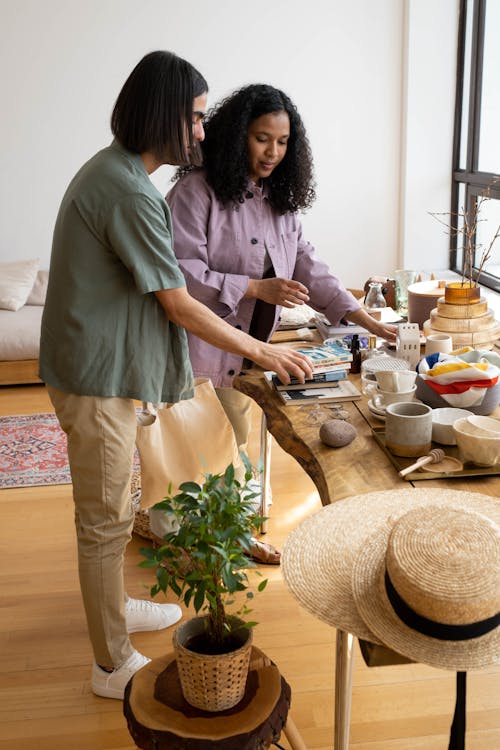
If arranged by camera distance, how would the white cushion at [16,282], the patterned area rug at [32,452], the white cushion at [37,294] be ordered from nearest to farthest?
the patterned area rug at [32,452]
the white cushion at [16,282]
the white cushion at [37,294]

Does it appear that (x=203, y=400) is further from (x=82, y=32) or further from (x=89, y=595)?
(x=82, y=32)

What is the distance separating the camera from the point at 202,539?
4.81 ft

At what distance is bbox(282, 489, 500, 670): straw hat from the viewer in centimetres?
101

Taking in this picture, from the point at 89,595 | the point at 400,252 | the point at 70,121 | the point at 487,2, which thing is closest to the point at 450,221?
the point at 400,252

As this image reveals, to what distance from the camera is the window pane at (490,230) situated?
15.3 ft

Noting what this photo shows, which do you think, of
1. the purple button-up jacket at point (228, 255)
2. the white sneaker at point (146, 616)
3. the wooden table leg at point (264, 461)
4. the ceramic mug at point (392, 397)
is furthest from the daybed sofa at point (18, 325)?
the ceramic mug at point (392, 397)

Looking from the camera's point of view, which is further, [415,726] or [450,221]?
[450,221]

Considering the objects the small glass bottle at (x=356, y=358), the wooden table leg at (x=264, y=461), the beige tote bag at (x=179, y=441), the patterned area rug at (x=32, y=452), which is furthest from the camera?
the patterned area rug at (x=32, y=452)

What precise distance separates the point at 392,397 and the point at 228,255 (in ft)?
2.53

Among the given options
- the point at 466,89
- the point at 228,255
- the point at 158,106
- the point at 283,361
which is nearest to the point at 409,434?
the point at 283,361

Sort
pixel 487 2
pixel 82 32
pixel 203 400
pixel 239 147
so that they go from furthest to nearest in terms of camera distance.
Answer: pixel 82 32 < pixel 487 2 < pixel 203 400 < pixel 239 147

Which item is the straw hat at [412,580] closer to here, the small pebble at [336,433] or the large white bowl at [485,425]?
the large white bowl at [485,425]

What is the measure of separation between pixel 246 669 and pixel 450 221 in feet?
14.0

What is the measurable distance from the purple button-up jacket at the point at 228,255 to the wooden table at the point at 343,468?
34cm
